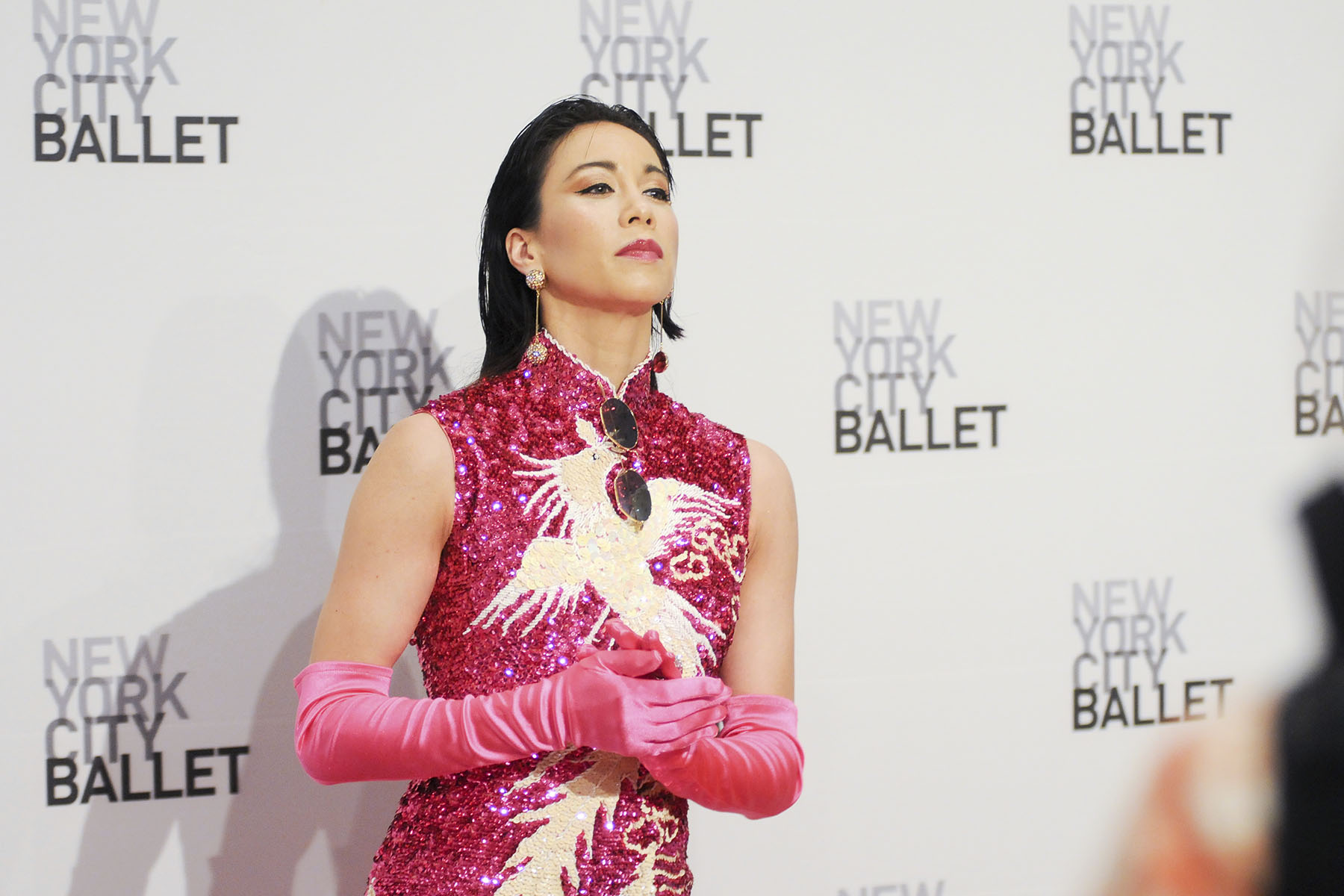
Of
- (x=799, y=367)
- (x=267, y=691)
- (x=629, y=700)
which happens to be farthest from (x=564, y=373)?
(x=267, y=691)

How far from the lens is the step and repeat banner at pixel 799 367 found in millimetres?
1958

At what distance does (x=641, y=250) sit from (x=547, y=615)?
1.46ft

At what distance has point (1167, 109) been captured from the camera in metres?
2.37

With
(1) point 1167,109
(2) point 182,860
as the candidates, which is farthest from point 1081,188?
(2) point 182,860

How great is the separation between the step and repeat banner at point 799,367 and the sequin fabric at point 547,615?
66cm

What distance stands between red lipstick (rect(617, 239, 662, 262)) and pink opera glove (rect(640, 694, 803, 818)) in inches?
21.3

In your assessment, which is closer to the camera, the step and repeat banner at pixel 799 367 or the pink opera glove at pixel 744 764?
the pink opera glove at pixel 744 764

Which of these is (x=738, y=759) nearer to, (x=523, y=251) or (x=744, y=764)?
(x=744, y=764)

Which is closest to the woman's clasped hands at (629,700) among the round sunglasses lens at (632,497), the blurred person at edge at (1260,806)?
the round sunglasses lens at (632,497)

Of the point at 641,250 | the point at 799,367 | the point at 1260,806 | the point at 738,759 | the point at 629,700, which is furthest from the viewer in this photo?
the point at 1260,806

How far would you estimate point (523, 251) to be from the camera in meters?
1.54

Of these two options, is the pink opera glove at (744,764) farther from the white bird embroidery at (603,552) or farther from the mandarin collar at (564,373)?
the mandarin collar at (564,373)

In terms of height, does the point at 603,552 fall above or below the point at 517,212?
below

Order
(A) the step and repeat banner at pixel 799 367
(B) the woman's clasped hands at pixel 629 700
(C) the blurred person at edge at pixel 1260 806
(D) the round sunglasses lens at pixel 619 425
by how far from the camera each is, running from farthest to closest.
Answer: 1. (C) the blurred person at edge at pixel 1260 806
2. (A) the step and repeat banner at pixel 799 367
3. (D) the round sunglasses lens at pixel 619 425
4. (B) the woman's clasped hands at pixel 629 700
